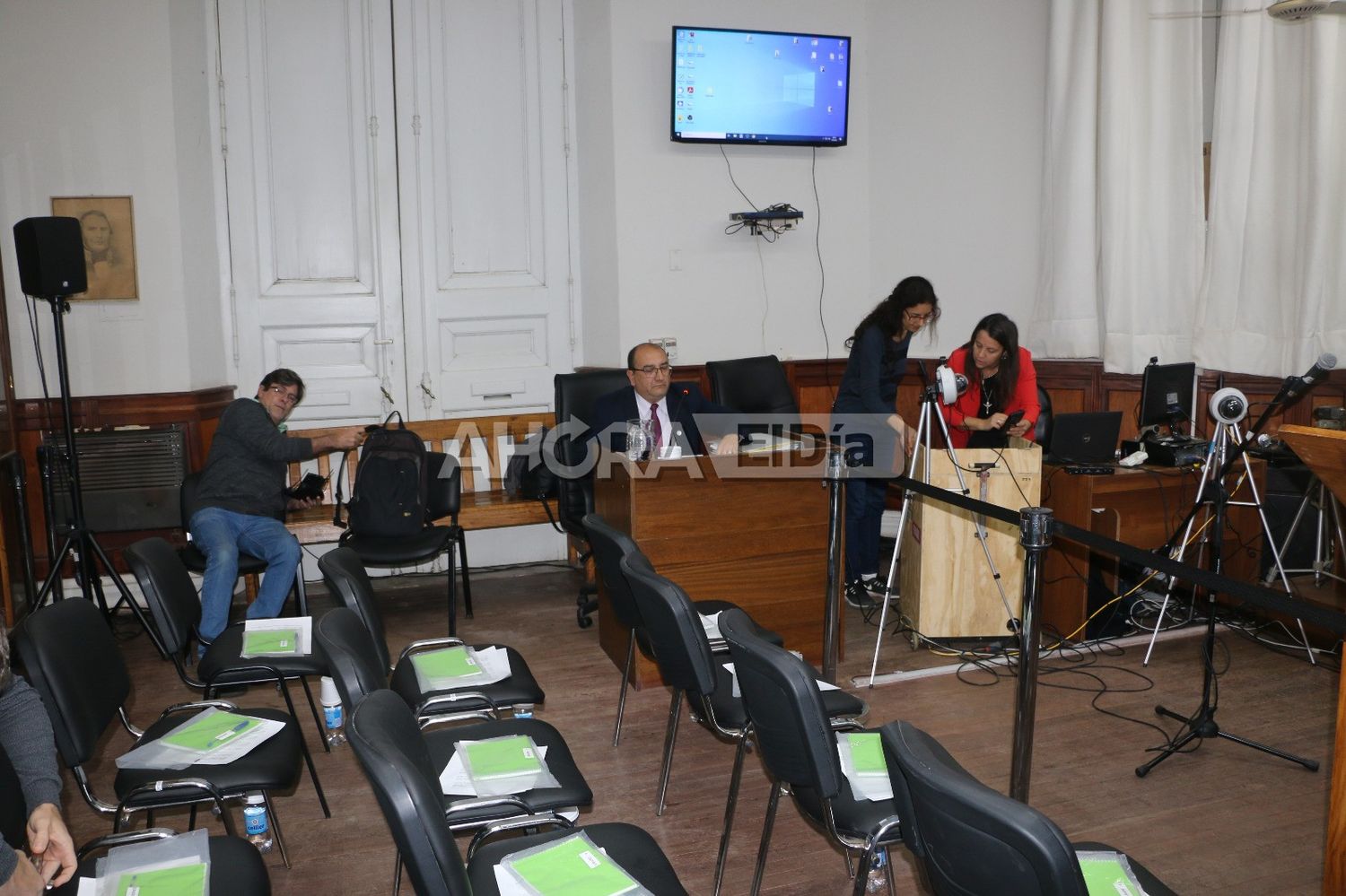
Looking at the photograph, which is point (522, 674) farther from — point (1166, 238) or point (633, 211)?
point (1166, 238)

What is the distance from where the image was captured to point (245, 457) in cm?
484

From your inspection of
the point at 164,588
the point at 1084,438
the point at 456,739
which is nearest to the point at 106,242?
the point at 164,588

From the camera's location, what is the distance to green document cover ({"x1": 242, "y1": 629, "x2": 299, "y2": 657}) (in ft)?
10.8

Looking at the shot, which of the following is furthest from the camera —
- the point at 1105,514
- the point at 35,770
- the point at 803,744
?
the point at 1105,514

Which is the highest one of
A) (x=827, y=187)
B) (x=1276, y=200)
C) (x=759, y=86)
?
(x=759, y=86)

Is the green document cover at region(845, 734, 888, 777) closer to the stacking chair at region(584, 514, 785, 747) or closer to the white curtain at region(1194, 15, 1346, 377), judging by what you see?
the stacking chair at region(584, 514, 785, 747)

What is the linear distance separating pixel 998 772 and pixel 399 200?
4.38 meters

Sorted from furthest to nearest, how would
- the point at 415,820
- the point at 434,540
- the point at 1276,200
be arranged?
the point at 434,540
the point at 1276,200
the point at 415,820

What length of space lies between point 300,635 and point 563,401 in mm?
2139

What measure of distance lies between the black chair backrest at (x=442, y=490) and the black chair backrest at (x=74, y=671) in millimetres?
2642

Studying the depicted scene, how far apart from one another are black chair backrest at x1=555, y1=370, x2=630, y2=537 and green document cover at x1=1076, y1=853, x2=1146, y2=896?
3463 millimetres

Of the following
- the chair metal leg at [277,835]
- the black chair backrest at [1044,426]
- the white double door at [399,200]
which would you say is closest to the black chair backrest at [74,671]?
the chair metal leg at [277,835]

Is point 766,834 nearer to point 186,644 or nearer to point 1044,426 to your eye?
point 186,644

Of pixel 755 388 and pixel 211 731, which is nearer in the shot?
pixel 211 731
